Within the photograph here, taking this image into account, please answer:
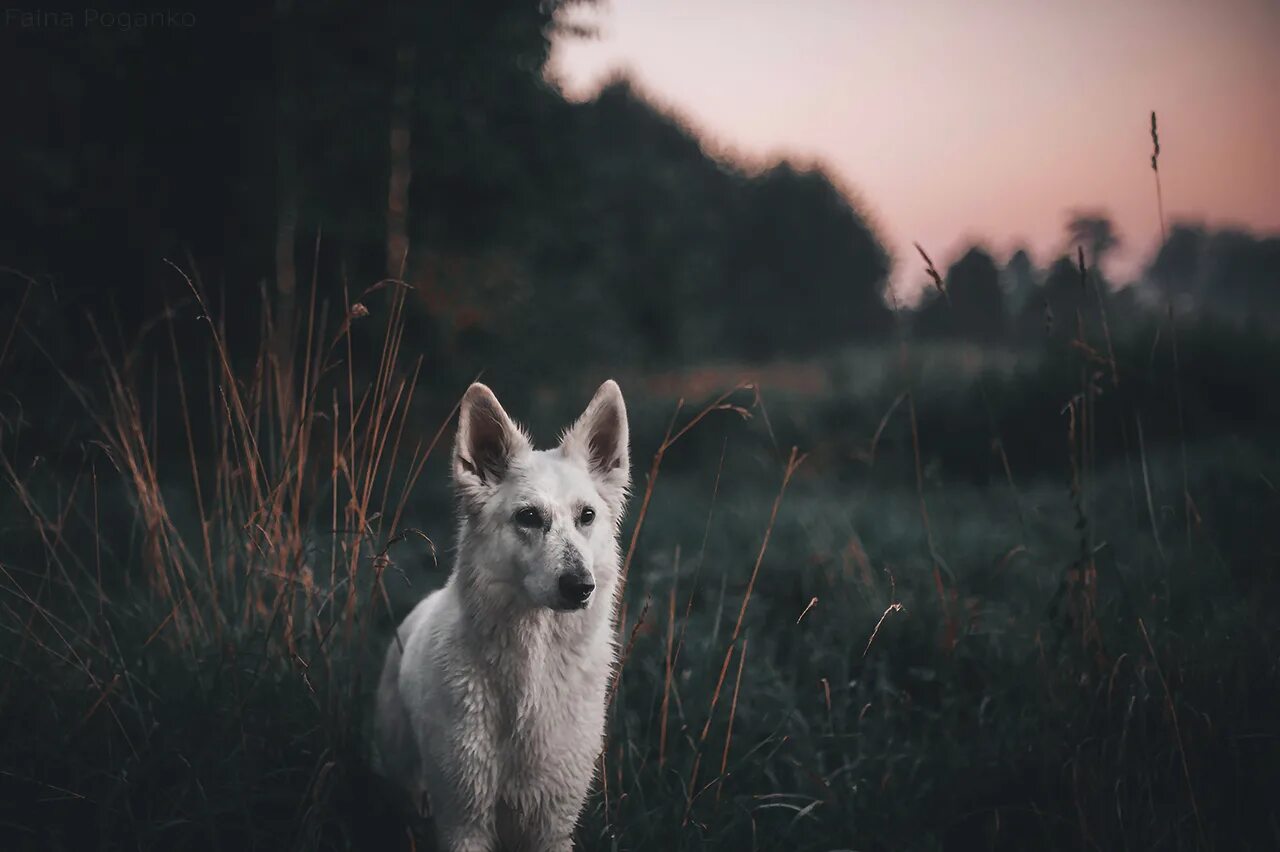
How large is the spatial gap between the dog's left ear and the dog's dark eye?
364mm

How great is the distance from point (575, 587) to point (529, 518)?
343 mm

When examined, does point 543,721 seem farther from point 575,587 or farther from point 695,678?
point 695,678

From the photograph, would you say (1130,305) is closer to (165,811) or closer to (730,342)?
(165,811)

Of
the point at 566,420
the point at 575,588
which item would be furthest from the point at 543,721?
the point at 566,420

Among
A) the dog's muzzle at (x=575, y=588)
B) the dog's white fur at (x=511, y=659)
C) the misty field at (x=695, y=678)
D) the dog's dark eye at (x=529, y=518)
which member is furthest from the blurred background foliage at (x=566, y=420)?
the dog's muzzle at (x=575, y=588)

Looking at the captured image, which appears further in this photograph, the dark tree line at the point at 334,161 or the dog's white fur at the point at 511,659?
the dark tree line at the point at 334,161

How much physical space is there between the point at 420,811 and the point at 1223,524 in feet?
18.4

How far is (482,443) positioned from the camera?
3.05m

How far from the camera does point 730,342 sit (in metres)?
38.1

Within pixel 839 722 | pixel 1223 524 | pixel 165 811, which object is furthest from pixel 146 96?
pixel 1223 524

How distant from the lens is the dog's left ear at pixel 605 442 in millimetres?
3100

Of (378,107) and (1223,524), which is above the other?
(378,107)

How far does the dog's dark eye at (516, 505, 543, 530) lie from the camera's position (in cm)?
284

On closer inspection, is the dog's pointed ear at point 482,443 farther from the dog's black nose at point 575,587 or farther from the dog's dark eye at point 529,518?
the dog's black nose at point 575,587
